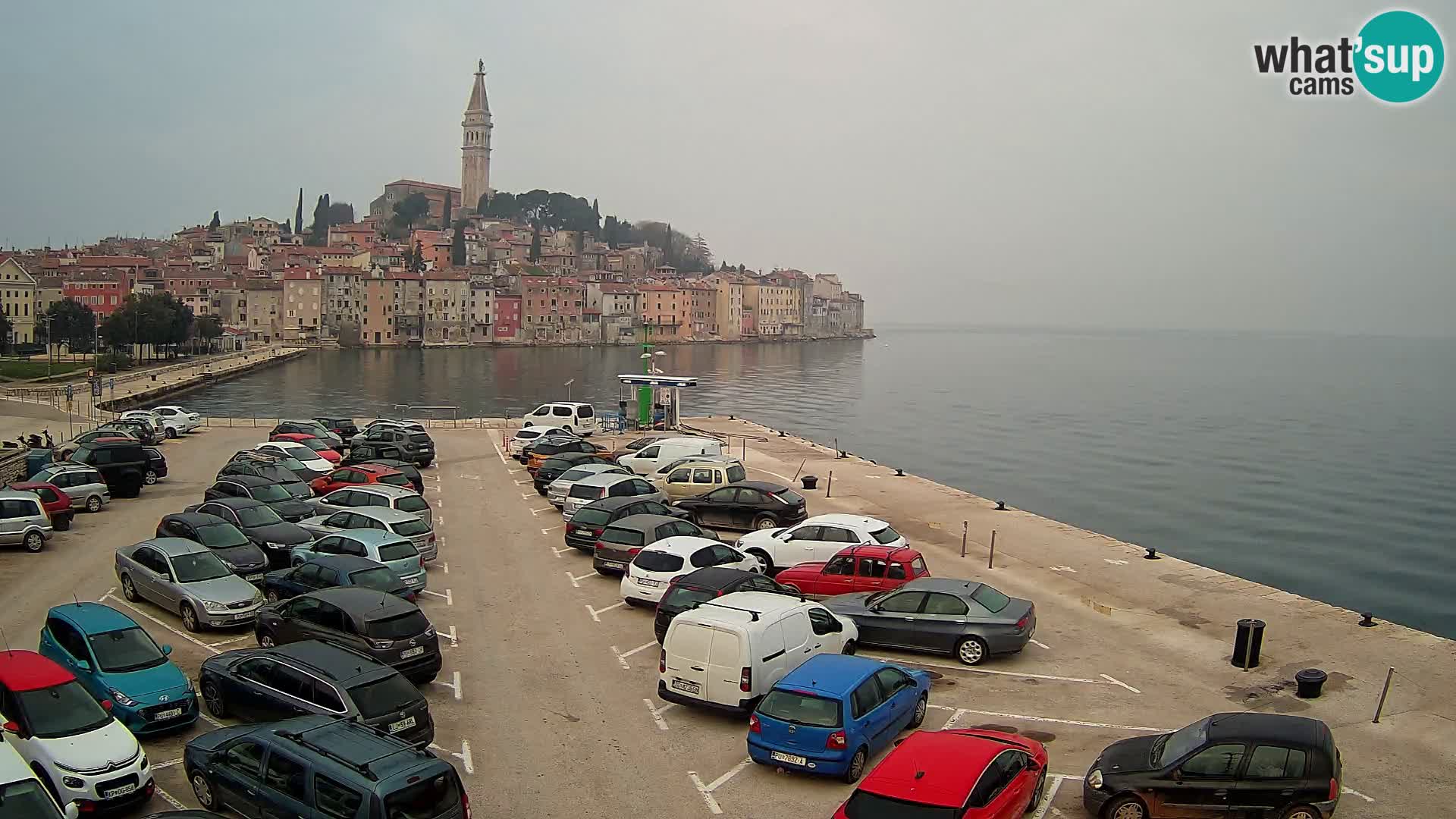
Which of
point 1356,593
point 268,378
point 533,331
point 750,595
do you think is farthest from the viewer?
point 533,331

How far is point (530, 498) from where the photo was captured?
2453 centimetres

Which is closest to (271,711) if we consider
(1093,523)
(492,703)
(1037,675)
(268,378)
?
(492,703)

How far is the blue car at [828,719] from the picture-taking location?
29.7 ft

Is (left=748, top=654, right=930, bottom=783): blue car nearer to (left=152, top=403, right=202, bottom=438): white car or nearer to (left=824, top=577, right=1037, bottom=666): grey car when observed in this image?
→ (left=824, top=577, right=1037, bottom=666): grey car

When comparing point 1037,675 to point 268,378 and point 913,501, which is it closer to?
point 913,501

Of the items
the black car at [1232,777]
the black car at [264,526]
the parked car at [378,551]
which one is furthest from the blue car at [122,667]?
the black car at [1232,777]

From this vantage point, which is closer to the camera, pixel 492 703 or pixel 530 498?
pixel 492 703

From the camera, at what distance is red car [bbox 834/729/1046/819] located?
7309 millimetres

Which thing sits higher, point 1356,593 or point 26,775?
point 26,775

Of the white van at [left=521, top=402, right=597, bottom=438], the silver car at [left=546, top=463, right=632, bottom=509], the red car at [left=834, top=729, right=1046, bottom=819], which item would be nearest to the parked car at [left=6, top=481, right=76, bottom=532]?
the silver car at [left=546, top=463, right=632, bottom=509]

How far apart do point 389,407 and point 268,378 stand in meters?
27.0

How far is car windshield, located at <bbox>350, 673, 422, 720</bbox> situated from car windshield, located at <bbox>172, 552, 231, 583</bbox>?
561 centimetres

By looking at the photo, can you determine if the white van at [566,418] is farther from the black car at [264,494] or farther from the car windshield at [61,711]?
the car windshield at [61,711]

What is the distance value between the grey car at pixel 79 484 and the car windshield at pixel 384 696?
50.9 feet
